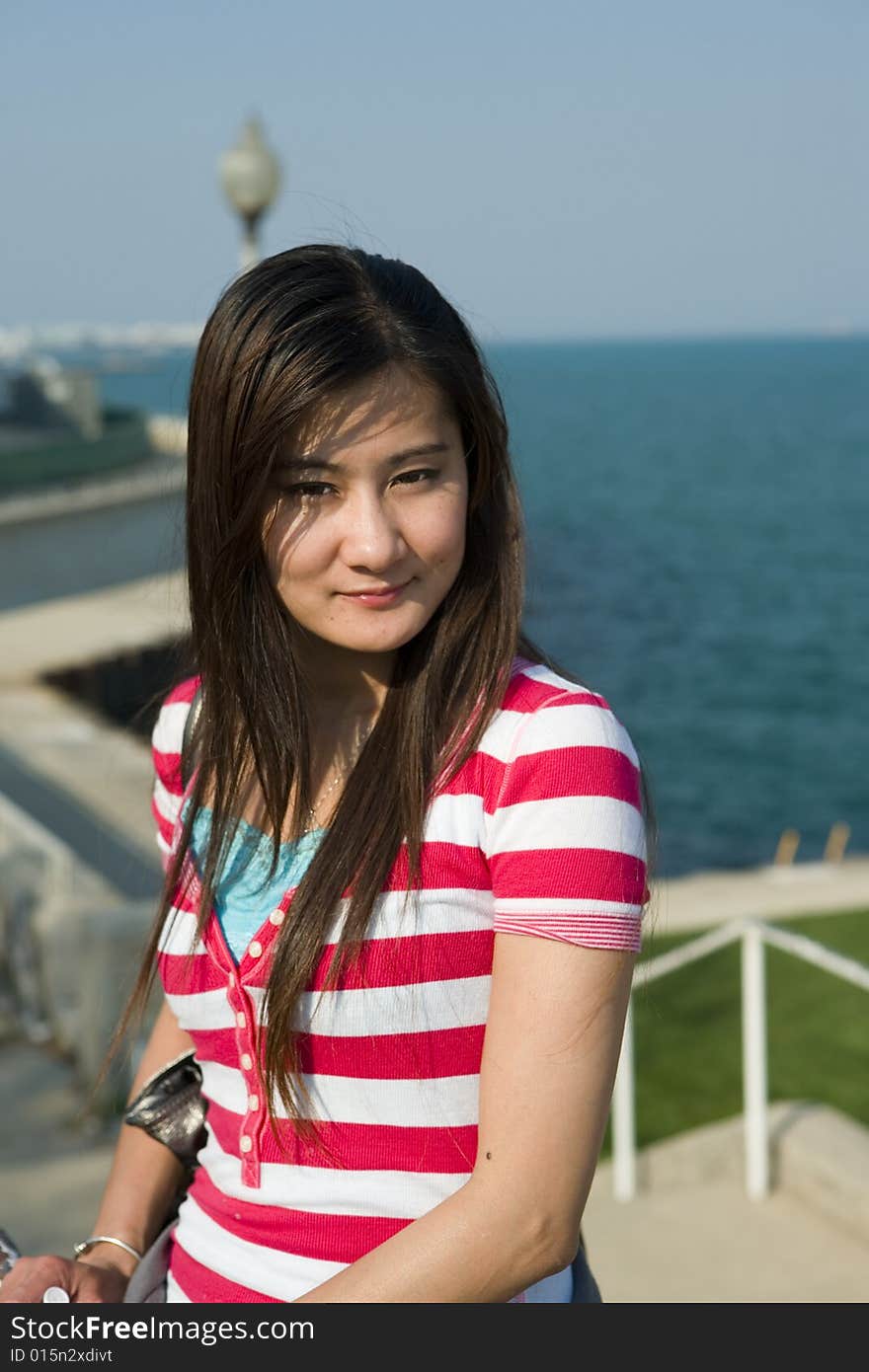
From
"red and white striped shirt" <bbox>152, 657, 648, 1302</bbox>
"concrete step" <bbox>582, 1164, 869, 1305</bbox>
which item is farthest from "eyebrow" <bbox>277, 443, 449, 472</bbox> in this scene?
"concrete step" <bbox>582, 1164, 869, 1305</bbox>

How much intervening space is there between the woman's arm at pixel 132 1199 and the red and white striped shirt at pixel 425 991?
0.51ft

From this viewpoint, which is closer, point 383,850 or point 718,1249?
point 383,850

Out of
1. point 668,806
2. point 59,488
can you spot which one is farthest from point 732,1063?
point 59,488

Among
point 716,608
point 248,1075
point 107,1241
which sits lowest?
point 716,608

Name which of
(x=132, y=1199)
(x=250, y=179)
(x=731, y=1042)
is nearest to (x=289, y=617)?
(x=132, y=1199)

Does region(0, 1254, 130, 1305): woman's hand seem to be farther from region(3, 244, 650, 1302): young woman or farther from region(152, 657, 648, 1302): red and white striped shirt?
region(152, 657, 648, 1302): red and white striped shirt

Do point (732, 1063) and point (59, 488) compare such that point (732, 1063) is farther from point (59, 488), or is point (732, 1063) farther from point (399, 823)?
point (59, 488)

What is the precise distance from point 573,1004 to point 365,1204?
352 mm

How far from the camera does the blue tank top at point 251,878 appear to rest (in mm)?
1751

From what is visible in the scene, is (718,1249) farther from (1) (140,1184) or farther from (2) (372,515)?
(2) (372,515)

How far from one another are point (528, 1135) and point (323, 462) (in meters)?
0.72

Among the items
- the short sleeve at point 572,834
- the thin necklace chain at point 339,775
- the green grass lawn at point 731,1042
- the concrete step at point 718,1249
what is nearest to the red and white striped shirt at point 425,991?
the short sleeve at point 572,834

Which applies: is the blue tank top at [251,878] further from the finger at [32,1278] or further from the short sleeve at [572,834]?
the finger at [32,1278]

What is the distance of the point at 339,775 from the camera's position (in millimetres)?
1807
